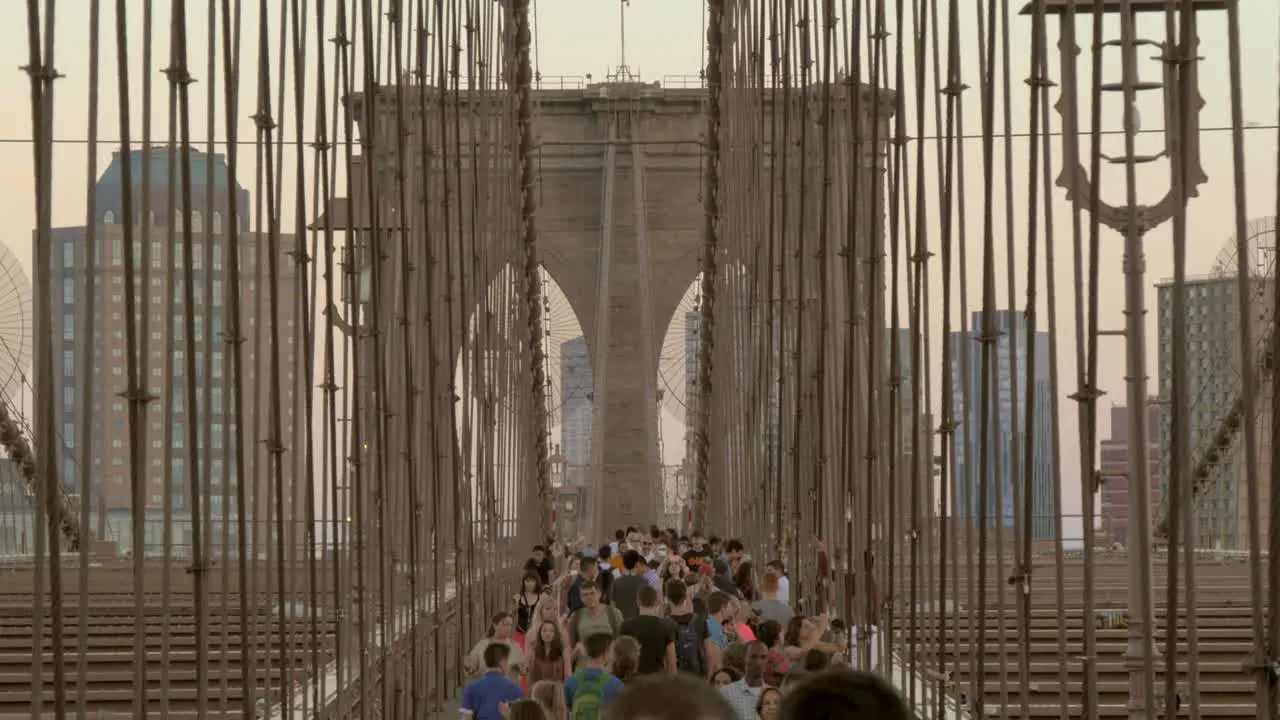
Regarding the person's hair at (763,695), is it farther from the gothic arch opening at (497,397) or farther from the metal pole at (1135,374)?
the gothic arch opening at (497,397)

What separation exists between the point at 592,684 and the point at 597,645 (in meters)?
0.27

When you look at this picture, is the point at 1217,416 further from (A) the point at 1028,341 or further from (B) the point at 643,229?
(A) the point at 1028,341

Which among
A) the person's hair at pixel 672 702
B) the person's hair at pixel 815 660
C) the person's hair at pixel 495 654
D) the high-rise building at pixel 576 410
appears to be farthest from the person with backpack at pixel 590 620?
the high-rise building at pixel 576 410

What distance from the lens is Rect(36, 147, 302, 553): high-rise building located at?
21.7 feet

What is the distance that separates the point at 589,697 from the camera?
8.48 m

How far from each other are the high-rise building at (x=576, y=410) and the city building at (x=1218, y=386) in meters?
22.8

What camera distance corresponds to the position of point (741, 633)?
1070 cm

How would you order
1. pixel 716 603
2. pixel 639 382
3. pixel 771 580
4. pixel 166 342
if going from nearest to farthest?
pixel 166 342 → pixel 716 603 → pixel 771 580 → pixel 639 382

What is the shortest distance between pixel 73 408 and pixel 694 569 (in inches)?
1719

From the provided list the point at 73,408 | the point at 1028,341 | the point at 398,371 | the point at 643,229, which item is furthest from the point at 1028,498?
the point at 73,408

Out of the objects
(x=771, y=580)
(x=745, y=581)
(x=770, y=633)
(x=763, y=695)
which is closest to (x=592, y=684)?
(x=763, y=695)

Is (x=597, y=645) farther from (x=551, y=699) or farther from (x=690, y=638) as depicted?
(x=690, y=638)

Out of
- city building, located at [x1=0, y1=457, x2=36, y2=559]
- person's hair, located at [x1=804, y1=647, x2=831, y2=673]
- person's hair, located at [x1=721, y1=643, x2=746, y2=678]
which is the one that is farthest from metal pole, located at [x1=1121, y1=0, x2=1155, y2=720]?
city building, located at [x1=0, y1=457, x2=36, y2=559]

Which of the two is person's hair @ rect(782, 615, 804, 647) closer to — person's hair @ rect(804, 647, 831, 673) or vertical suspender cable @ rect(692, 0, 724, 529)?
person's hair @ rect(804, 647, 831, 673)
